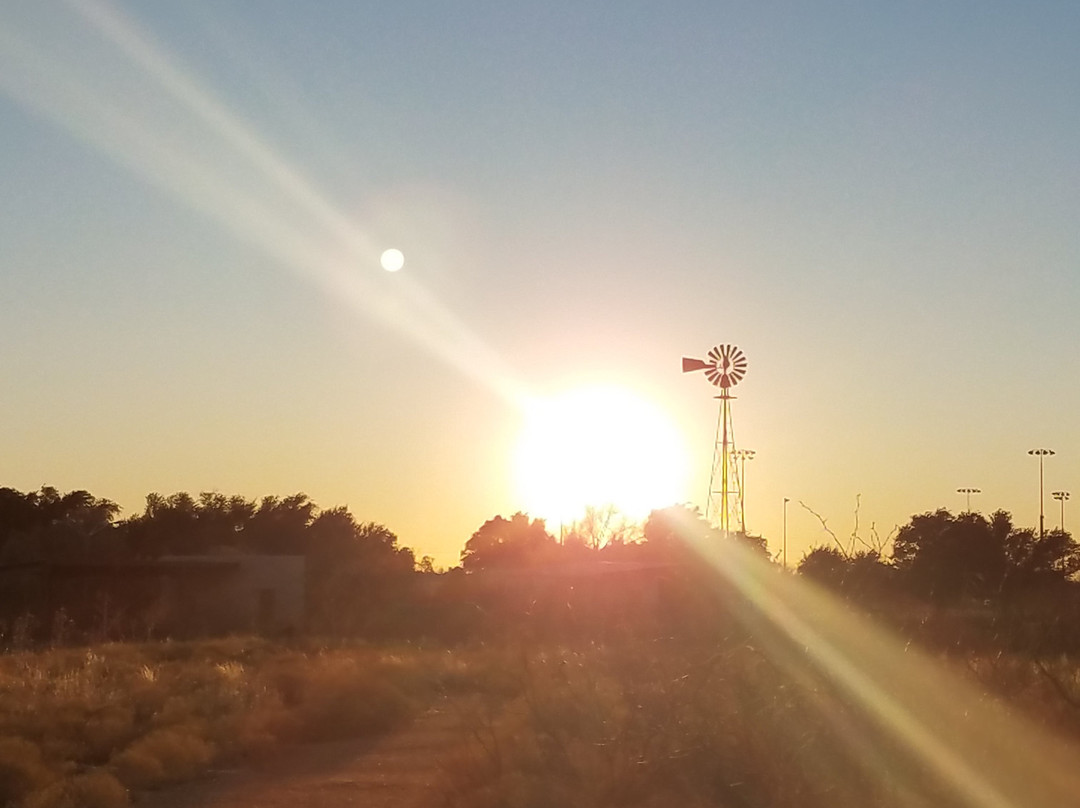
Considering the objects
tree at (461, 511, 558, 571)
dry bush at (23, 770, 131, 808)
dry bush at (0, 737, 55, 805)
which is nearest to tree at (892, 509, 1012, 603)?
dry bush at (23, 770, 131, 808)

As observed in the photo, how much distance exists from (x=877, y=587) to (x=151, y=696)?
52.6 feet

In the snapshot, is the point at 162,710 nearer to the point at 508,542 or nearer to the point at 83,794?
the point at 83,794

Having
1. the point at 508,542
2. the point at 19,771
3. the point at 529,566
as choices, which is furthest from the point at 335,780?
the point at 508,542

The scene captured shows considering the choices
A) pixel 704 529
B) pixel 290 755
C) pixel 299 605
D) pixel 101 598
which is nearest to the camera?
pixel 290 755

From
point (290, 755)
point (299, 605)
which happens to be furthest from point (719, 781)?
point (299, 605)

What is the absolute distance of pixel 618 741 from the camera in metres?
14.4

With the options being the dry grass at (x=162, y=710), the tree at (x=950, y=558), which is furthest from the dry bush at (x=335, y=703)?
the tree at (x=950, y=558)

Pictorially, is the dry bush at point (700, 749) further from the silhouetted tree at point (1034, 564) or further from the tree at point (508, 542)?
the tree at point (508, 542)

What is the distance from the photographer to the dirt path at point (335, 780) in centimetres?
1739

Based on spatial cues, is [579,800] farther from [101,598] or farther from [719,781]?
[101,598]

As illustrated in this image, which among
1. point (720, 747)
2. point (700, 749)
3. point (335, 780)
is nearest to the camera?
point (720, 747)

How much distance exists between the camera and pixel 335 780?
19594 mm

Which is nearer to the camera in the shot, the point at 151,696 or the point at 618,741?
the point at 618,741

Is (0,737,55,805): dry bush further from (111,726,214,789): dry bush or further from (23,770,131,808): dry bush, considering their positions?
(111,726,214,789): dry bush
